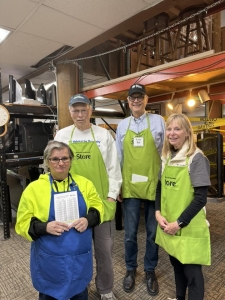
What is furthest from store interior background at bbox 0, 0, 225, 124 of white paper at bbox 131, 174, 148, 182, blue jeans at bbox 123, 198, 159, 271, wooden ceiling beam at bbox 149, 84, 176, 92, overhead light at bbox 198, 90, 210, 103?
blue jeans at bbox 123, 198, 159, 271

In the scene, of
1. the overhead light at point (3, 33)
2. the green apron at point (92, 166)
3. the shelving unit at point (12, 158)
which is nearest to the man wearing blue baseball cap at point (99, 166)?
the green apron at point (92, 166)

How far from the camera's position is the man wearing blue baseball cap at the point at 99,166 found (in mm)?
1528

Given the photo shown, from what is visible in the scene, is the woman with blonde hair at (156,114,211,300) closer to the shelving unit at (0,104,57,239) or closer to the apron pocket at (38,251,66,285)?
the apron pocket at (38,251,66,285)

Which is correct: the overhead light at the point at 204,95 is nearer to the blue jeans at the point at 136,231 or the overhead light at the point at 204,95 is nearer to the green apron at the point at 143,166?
the green apron at the point at 143,166

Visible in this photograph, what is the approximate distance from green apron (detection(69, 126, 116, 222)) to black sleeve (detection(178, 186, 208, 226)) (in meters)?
0.51

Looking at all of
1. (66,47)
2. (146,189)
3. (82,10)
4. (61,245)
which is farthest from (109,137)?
(66,47)

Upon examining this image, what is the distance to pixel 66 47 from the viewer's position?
3205 millimetres

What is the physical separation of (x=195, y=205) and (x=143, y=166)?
1.98 ft

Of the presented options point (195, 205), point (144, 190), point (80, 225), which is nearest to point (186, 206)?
point (195, 205)

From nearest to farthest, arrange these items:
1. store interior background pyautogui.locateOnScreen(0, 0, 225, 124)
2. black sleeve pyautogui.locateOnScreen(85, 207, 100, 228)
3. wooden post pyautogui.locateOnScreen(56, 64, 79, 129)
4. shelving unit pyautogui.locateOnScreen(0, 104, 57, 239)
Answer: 1. black sleeve pyautogui.locateOnScreen(85, 207, 100, 228)
2. store interior background pyautogui.locateOnScreen(0, 0, 225, 124)
3. shelving unit pyautogui.locateOnScreen(0, 104, 57, 239)
4. wooden post pyautogui.locateOnScreen(56, 64, 79, 129)

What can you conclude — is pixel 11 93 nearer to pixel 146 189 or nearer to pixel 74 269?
pixel 146 189

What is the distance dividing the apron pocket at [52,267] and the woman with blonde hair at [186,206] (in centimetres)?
65

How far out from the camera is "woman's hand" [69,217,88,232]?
44.9 inches

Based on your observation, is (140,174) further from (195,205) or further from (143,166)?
(195,205)
